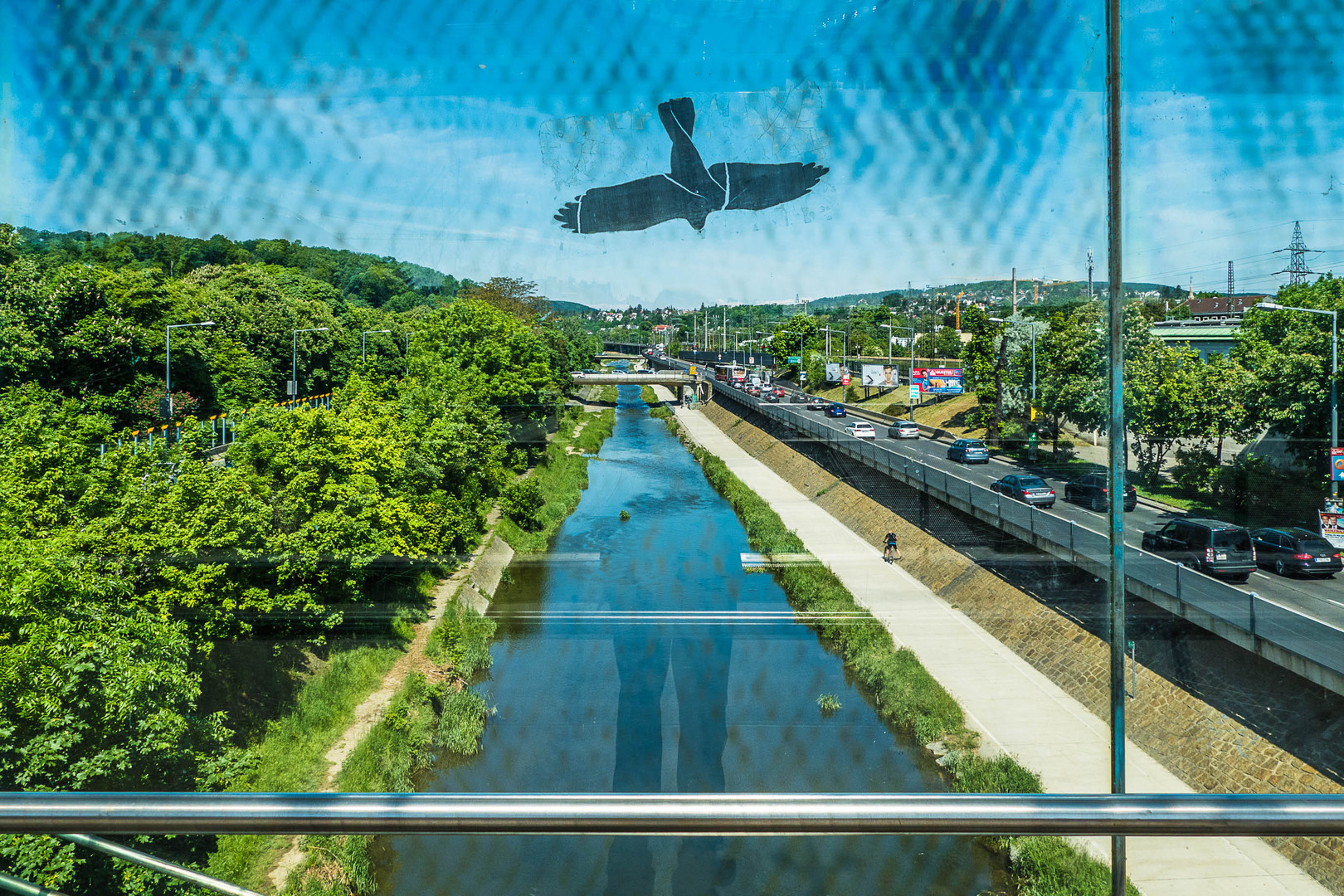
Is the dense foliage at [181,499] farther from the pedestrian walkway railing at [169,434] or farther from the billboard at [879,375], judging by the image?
the billboard at [879,375]

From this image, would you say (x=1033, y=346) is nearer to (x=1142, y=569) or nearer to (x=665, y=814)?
(x=1142, y=569)

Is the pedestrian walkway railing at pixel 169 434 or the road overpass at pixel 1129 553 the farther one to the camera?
the pedestrian walkway railing at pixel 169 434

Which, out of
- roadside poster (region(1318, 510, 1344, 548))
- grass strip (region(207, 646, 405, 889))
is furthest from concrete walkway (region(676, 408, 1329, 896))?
grass strip (region(207, 646, 405, 889))

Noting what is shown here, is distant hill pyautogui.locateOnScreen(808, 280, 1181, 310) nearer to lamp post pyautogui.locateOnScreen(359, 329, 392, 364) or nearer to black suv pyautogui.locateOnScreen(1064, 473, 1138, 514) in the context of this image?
black suv pyautogui.locateOnScreen(1064, 473, 1138, 514)

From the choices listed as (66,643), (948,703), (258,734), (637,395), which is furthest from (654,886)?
(637,395)

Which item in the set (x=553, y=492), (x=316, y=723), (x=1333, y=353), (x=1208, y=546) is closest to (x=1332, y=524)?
(x=1208, y=546)

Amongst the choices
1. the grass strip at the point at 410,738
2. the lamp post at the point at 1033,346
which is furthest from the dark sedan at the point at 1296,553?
the grass strip at the point at 410,738
